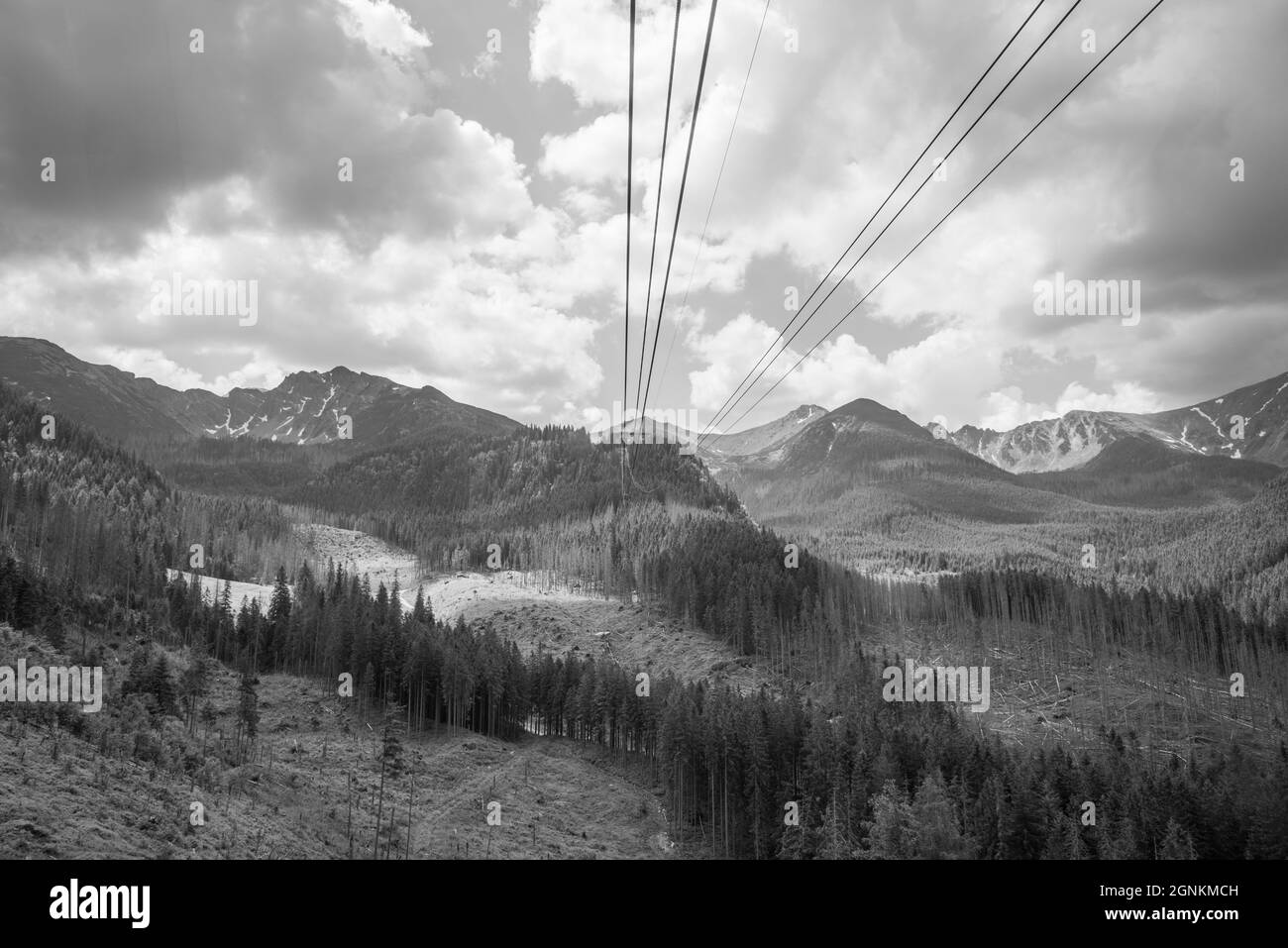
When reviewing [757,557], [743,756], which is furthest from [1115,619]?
[743,756]

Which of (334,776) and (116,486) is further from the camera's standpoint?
(116,486)

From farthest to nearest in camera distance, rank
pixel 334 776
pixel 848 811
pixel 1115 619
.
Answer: pixel 1115 619 → pixel 334 776 → pixel 848 811

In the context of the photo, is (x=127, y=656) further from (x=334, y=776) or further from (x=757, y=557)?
(x=757, y=557)

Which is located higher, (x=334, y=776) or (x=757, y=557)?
(x=757, y=557)

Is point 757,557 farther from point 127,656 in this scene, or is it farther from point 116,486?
point 116,486

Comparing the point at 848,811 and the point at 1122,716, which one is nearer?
the point at 848,811
